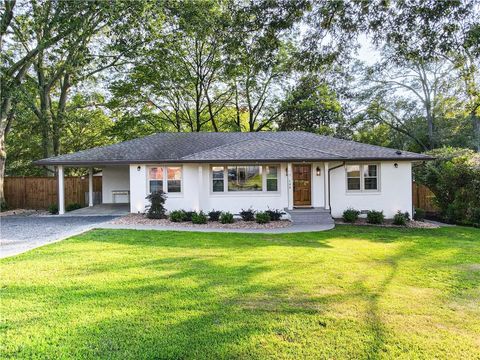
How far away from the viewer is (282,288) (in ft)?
15.6

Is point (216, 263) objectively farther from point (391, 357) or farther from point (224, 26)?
point (224, 26)

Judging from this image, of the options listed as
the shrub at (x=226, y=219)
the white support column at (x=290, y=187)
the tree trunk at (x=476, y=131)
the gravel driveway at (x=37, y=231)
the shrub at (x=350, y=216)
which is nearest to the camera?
the gravel driveway at (x=37, y=231)

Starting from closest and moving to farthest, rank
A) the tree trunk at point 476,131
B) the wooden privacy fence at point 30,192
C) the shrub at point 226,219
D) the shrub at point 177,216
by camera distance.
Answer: the shrub at point 226,219
the shrub at point 177,216
the wooden privacy fence at point 30,192
the tree trunk at point 476,131

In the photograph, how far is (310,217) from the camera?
12664 mm

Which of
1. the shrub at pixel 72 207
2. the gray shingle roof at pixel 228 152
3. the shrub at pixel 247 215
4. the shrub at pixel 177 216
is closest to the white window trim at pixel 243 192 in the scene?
the gray shingle roof at pixel 228 152

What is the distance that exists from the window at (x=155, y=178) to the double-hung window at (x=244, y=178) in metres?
2.42

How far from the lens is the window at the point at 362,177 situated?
45.9ft

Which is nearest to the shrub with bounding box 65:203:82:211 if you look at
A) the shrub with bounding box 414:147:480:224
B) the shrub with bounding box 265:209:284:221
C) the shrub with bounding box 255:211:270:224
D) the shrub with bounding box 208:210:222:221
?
the shrub with bounding box 208:210:222:221

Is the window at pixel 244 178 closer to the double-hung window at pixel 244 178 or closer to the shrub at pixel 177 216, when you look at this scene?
the double-hung window at pixel 244 178

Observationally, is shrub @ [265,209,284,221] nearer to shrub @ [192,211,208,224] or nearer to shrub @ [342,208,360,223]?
shrub @ [192,211,208,224]

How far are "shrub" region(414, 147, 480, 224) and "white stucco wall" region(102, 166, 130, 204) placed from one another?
1581cm

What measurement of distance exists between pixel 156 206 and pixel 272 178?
17.1 ft

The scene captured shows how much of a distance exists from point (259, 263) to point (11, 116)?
1809 centimetres

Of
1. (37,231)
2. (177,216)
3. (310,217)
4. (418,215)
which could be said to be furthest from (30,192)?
(418,215)
